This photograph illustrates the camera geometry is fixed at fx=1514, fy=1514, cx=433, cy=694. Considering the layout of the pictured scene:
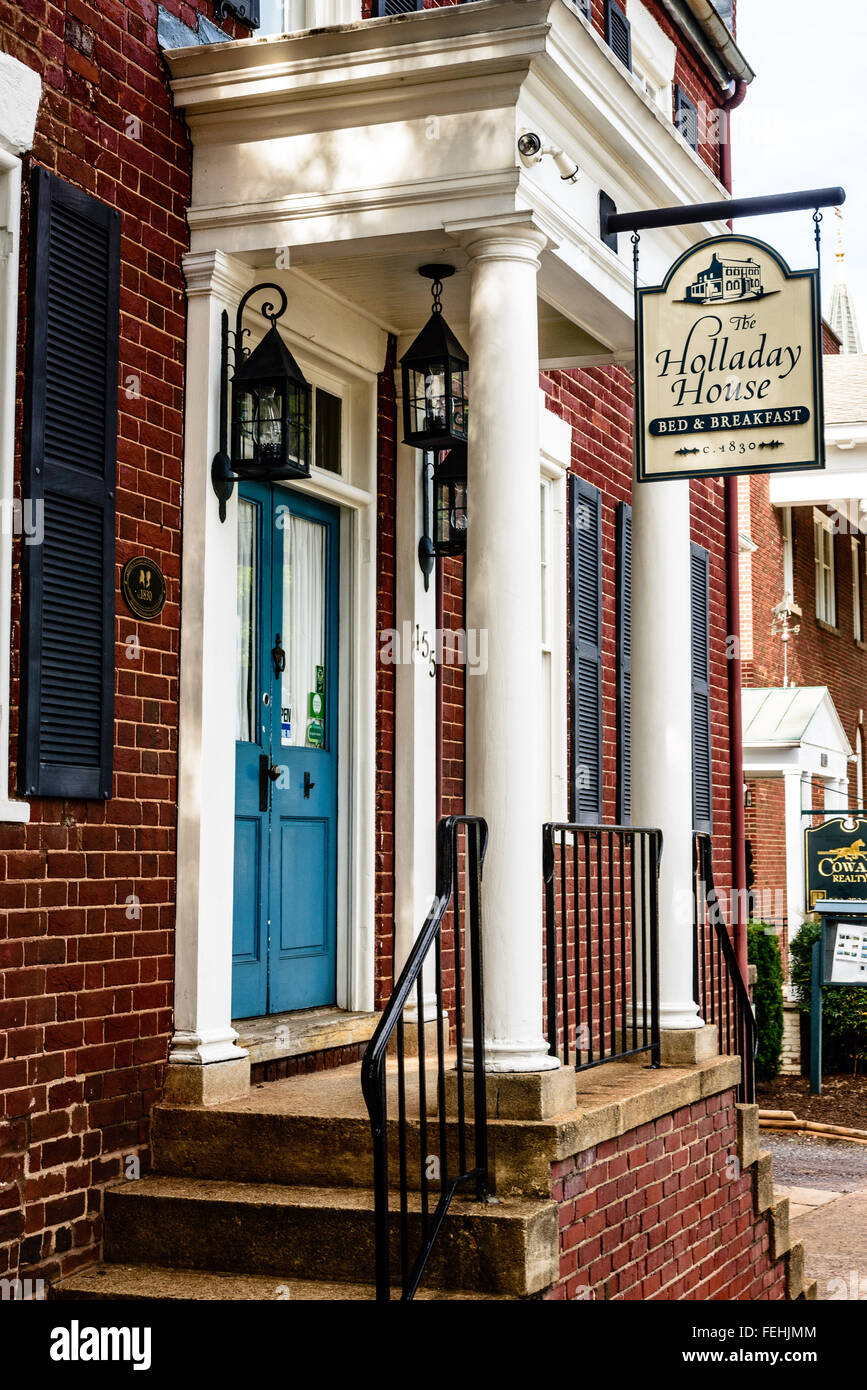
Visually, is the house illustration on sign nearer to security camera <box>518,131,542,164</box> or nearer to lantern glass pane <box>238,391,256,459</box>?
security camera <box>518,131,542,164</box>

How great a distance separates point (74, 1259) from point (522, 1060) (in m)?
1.57

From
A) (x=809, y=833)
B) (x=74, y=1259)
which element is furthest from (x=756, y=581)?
(x=74, y=1259)

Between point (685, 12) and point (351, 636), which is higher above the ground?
point (685, 12)

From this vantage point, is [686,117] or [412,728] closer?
[412,728]

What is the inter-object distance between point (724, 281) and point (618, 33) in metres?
4.67

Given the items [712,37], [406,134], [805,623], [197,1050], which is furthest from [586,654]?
[805,623]

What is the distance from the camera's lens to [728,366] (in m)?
5.70

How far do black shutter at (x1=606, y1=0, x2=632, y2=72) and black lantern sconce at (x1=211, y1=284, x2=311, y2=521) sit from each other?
487 cm

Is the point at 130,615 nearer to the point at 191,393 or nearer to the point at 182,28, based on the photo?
the point at 191,393

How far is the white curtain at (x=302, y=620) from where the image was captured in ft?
21.4

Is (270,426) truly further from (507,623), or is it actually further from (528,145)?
(528,145)

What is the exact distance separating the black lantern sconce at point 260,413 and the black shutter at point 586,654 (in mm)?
3409

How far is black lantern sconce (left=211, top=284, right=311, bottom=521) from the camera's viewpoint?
5.55 m

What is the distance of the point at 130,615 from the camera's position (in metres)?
5.24
